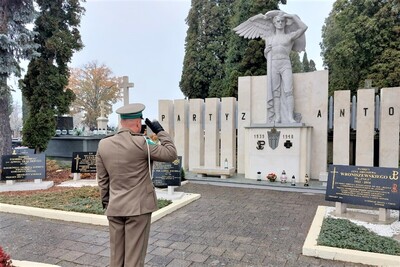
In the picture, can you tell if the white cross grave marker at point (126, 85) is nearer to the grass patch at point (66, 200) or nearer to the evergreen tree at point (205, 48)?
the grass patch at point (66, 200)

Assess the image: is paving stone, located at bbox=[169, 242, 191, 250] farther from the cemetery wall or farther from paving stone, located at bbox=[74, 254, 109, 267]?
the cemetery wall

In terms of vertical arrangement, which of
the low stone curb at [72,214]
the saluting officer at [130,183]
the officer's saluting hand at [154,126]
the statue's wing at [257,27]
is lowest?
the low stone curb at [72,214]

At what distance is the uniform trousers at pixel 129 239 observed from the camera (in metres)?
2.49

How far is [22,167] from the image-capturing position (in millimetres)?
7621

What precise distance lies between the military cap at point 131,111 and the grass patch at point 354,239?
3.05 m

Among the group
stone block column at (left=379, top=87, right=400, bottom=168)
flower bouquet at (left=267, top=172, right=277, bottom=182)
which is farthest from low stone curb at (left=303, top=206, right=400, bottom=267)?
stone block column at (left=379, top=87, right=400, bottom=168)

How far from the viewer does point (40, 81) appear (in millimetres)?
11109

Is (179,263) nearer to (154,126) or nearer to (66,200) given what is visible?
(154,126)

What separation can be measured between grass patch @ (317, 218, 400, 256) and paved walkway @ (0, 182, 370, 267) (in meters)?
0.33

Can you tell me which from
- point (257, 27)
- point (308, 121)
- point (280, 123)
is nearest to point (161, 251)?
point (280, 123)

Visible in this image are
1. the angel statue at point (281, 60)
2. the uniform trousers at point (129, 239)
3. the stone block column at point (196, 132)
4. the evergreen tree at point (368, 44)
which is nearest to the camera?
the uniform trousers at point (129, 239)

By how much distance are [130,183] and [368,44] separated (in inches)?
755

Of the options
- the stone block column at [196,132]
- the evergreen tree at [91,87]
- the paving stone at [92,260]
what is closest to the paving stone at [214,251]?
the paving stone at [92,260]

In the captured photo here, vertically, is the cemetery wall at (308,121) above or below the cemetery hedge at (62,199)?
above
